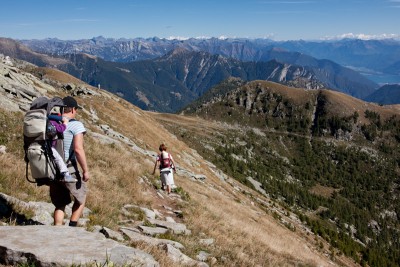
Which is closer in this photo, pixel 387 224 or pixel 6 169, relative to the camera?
pixel 6 169

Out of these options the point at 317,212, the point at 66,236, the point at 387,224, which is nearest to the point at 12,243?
the point at 66,236

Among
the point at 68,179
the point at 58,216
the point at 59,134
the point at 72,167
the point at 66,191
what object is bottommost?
the point at 58,216

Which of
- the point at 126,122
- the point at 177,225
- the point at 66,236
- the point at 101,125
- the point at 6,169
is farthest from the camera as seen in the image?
the point at 126,122

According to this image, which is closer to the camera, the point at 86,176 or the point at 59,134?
the point at 59,134

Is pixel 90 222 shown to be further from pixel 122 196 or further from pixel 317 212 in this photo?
pixel 317 212

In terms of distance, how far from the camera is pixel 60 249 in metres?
5.91

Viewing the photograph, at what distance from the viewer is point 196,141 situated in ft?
592

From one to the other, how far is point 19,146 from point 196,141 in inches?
6495

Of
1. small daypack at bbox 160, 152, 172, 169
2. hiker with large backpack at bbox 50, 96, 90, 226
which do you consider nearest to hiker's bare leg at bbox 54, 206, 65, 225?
hiker with large backpack at bbox 50, 96, 90, 226

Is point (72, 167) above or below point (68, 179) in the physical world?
above

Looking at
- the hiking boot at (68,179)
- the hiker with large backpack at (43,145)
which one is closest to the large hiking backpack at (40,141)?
the hiker with large backpack at (43,145)

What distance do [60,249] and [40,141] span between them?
295cm

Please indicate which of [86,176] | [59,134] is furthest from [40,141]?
[86,176]

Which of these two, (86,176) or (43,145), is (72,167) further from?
(43,145)
